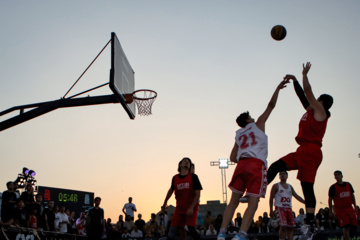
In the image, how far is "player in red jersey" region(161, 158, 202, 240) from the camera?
8.59 metres

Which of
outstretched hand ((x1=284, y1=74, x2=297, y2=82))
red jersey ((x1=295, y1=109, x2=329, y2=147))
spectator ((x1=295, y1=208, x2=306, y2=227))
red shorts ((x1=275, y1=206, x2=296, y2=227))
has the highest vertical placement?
outstretched hand ((x1=284, y1=74, x2=297, y2=82))

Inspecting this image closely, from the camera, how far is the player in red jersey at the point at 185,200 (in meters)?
8.59

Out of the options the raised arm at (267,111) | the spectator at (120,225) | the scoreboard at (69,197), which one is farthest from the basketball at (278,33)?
the scoreboard at (69,197)

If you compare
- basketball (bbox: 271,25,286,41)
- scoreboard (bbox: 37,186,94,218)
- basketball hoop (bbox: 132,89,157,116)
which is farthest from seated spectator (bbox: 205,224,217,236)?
scoreboard (bbox: 37,186,94,218)

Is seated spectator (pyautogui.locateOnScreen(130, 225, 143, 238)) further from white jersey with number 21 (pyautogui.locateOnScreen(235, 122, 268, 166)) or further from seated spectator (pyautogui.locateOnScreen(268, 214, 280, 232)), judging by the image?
white jersey with number 21 (pyautogui.locateOnScreen(235, 122, 268, 166))

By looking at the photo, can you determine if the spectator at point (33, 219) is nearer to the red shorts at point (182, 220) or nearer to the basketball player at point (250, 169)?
the red shorts at point (182, 220)

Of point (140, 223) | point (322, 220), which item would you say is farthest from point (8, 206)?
point (322, 220)

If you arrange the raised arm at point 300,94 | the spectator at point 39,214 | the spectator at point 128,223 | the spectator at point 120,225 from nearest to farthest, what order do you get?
the raised arm at point 300,94 → the spectator at point 39,214 → the spectator at point 120,225 → the spectator at point 128,223

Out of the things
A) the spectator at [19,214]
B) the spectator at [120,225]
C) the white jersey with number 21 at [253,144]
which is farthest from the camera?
the spectator at [120,225]

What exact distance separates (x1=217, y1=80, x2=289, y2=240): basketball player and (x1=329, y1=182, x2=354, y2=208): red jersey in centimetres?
568

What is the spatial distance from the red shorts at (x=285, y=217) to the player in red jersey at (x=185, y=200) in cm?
246

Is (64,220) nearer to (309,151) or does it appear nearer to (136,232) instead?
(136,232)

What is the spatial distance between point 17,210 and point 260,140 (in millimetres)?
8627

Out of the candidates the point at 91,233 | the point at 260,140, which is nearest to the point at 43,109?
the point at 91,233
